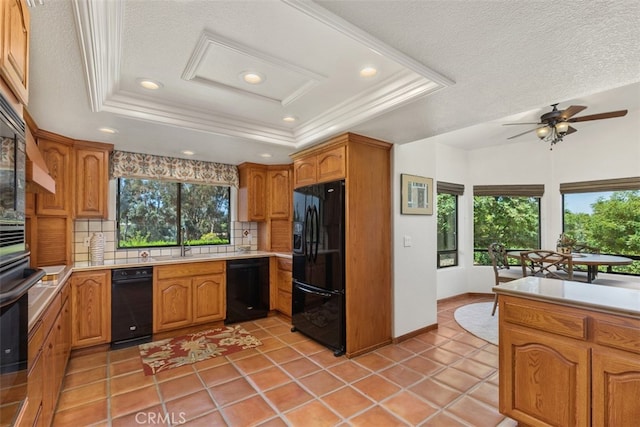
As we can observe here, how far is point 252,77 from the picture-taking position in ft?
7.12

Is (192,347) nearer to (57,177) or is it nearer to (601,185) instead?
(57,177)

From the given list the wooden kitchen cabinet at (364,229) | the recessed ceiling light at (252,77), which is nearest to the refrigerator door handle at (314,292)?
the wooden kitchen cabinet at (364,229)

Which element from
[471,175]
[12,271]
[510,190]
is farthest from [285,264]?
[510,190]

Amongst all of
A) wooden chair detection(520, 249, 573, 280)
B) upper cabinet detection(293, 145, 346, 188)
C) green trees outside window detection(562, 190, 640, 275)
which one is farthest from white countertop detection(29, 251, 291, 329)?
green trees outside window detection(562, 190, 640, 275)

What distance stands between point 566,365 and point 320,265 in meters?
2.15

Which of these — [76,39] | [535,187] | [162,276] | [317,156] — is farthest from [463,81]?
[535,187]

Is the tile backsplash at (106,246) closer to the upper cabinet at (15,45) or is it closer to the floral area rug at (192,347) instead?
the floral area rug at (192,347)

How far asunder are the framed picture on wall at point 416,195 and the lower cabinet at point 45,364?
122 inches

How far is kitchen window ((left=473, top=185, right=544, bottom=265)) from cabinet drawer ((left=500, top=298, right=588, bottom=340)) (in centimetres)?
398

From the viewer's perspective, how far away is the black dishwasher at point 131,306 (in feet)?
10.4

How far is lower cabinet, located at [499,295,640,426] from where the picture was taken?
1.52 metres

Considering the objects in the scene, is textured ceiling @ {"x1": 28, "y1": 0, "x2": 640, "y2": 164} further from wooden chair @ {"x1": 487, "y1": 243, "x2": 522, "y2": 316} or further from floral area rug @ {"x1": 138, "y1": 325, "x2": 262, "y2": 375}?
wooden chair @ {"x1": 487, "y1": 243, "x2": 522, "y2": 316}

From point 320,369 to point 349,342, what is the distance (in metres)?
0.40

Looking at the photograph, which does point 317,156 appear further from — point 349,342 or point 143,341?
point 143,341
